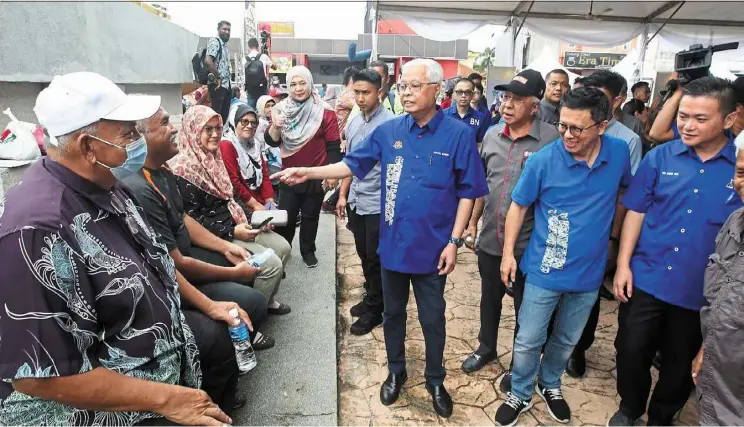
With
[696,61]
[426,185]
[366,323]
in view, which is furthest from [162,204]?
[696,61]

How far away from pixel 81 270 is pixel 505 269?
1.99 metres

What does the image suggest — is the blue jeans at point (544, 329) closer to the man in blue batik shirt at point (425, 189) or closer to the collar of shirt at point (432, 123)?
the man in blue batik shirt at point (425, 189)

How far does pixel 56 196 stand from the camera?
1.39m

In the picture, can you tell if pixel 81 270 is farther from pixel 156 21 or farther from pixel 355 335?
pixel 156 21

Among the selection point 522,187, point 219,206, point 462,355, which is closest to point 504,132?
point 522,187

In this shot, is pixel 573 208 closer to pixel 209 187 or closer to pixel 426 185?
pixel 426 185

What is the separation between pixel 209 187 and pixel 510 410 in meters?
2.43

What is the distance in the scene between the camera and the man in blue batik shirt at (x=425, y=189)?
2377 millimetres

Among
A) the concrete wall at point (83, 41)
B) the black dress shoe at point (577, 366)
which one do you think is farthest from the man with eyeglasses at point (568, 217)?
the concrete wall at point (83, 41)

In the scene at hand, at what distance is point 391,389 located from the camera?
2689 mm

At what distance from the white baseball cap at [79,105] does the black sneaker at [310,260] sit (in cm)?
292

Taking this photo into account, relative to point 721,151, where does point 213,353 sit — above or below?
below

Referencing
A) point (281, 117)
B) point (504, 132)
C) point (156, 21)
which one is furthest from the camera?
point (156, 21)

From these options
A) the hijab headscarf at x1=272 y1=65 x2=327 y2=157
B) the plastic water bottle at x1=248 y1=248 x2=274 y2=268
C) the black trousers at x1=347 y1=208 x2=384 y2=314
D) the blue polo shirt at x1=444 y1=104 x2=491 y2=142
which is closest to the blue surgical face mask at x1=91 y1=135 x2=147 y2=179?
the plastic water bottle at x1=248 y1=248 x2=274 y2=268
